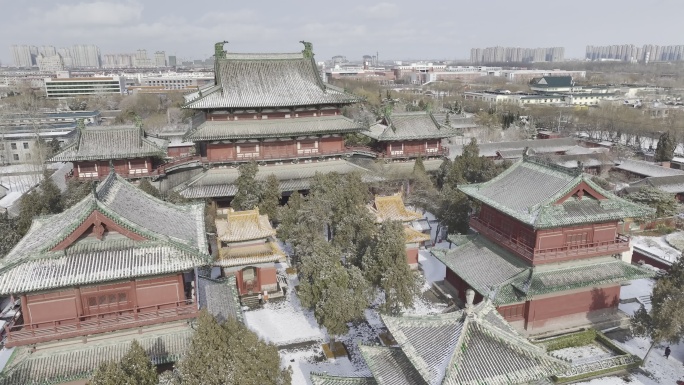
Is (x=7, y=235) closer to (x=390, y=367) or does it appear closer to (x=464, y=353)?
(x=390, y=367)

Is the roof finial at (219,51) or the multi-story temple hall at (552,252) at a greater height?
the roof finial at (219,51)

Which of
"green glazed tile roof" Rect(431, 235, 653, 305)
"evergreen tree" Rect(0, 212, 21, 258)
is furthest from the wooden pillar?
"green glazed tile roof" Rect(431, 235, 653, 305)

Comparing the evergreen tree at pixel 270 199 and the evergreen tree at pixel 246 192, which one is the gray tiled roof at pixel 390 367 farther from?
the evergreen tree at pixel 246 192

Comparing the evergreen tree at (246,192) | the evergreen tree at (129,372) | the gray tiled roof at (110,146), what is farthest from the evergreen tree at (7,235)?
the evergreen tree at (129,372)

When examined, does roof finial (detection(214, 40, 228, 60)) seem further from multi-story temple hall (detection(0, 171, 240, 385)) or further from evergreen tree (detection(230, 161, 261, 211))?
multi-story temple hall (detection(0, 171, 240, 385))

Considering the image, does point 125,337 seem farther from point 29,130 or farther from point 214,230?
point 29,130
